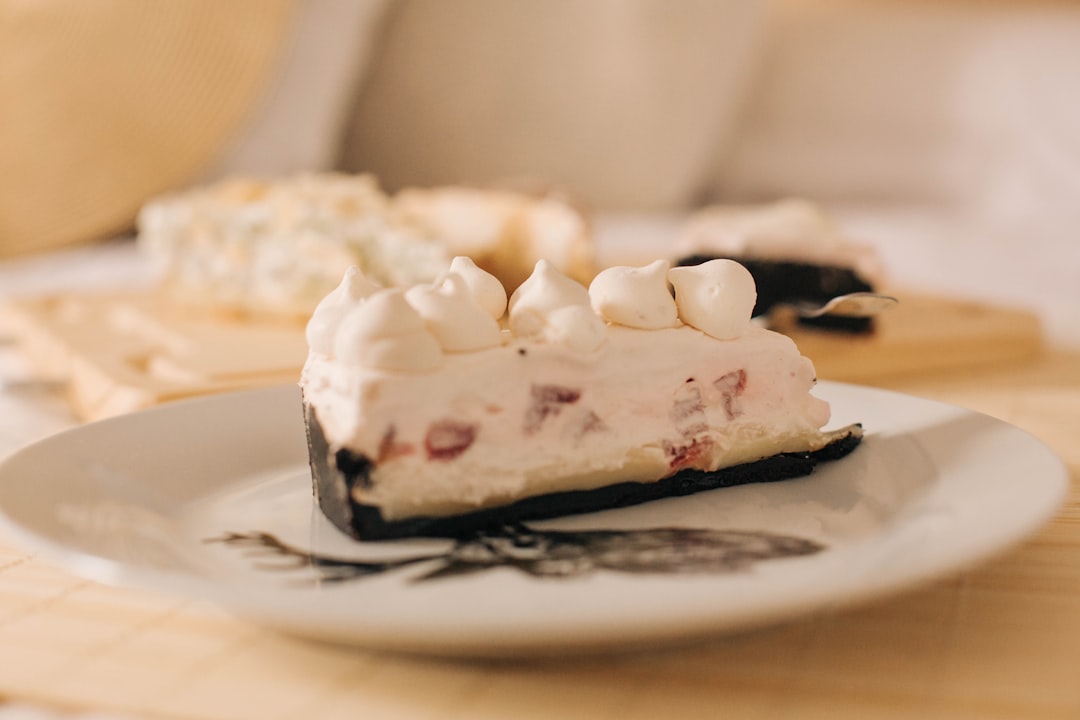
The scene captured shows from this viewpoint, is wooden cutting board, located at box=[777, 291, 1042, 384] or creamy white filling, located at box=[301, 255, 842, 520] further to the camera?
wooden cutting board, located at box=[777, 291, 1042, 384]

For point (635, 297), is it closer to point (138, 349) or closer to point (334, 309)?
point (334, 309)

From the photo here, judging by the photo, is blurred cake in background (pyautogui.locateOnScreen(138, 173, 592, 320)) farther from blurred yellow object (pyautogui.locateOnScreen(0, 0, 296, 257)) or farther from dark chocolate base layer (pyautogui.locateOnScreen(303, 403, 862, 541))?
dark chocolate base layer (pyautogui.locateOnScreen(303, 403, 862, 541))

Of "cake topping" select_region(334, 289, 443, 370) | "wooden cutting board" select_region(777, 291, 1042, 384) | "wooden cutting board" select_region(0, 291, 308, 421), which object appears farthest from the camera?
"wooden cutting board" select_region(777, 291, 1042, 384)

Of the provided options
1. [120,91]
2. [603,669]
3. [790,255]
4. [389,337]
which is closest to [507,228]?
[790,255]

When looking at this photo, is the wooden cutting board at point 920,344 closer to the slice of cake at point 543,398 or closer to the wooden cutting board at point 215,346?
the wooden cutting board at point 215,346

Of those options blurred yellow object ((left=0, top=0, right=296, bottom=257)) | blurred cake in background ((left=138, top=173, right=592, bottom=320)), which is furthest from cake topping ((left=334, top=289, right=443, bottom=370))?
blurred yellow object ((left=0, top=0, right=296, bottom=257))

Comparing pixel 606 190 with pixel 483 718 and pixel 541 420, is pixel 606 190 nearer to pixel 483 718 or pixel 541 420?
pixel 541 420

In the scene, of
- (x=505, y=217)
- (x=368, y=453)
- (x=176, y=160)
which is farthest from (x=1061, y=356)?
(x=176, y=160)

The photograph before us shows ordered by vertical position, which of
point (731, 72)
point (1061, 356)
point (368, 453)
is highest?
point (731, 72)
